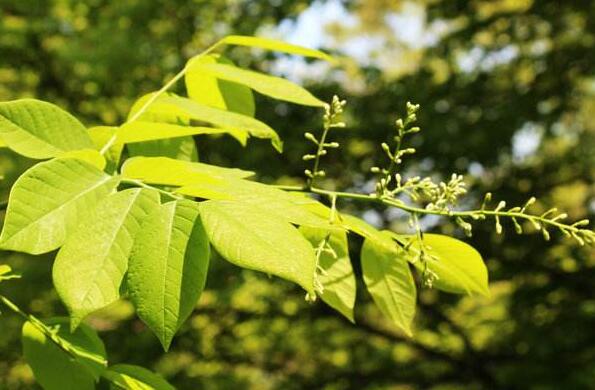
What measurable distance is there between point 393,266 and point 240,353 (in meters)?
4.51

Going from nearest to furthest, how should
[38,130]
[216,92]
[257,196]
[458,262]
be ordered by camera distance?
1. [257,196]
2. [38,130]
3. [458,262]
4. [216,92]

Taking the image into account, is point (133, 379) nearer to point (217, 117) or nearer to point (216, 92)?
point (217, 117)

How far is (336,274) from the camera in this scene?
111 cm

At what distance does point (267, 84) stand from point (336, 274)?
1.05 feet

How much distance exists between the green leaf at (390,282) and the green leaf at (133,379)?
13.0 inches

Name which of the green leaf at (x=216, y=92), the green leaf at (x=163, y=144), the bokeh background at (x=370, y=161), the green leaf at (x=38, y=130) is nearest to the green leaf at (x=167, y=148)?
the green leaf at (x=163, y=144)

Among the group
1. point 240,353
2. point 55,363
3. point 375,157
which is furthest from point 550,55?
point 55,363

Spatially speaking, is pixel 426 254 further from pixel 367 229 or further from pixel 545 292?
pixel 545 292

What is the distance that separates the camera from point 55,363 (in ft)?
3.27

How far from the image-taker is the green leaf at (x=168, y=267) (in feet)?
2.55

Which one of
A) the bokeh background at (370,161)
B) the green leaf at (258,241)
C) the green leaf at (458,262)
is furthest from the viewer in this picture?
the bokeh background at (370,161)

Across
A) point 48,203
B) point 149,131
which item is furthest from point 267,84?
point 48,203

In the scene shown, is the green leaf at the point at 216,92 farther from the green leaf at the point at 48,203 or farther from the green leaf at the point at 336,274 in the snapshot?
the green leaf at the point at 48,203

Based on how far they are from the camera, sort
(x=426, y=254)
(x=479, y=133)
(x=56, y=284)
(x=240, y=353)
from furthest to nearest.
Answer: (x=240, y=353), (x=479, y=133), (x=426, y=254), (x=56, y=284)
